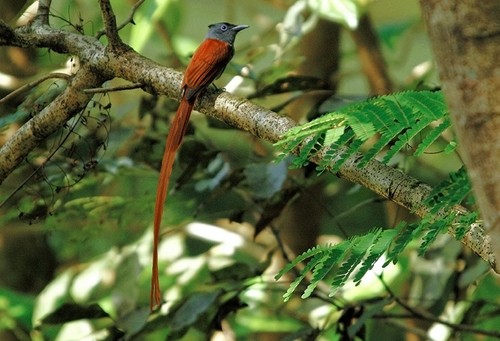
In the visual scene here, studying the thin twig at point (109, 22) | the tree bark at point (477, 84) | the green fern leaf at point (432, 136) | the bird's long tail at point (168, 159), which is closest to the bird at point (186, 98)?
the bird's long tail at point (168, 159)

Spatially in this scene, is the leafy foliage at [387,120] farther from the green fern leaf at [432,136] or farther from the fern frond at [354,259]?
the fern frond at [354,259]

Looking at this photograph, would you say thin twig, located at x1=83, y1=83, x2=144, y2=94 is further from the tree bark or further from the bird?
the tree bark

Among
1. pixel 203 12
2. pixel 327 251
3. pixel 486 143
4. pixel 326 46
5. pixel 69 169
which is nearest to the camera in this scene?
pixel 486 143

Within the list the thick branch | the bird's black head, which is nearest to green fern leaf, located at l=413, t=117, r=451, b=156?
the thick branch

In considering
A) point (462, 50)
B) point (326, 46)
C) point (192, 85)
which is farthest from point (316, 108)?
point (462, 50)

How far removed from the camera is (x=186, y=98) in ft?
5.86

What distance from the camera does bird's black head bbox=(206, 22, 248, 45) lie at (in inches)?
89.4

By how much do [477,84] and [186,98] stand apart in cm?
107

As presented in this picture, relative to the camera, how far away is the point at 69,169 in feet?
8.05

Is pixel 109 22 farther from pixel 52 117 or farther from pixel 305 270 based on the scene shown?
pixel 305 270

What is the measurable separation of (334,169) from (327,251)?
0.42 ft

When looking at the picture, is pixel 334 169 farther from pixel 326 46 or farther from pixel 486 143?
pixel 326 46

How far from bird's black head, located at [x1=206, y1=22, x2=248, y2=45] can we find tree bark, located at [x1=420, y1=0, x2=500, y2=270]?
1472mm

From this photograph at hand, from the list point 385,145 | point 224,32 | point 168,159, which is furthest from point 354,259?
point 224,32
